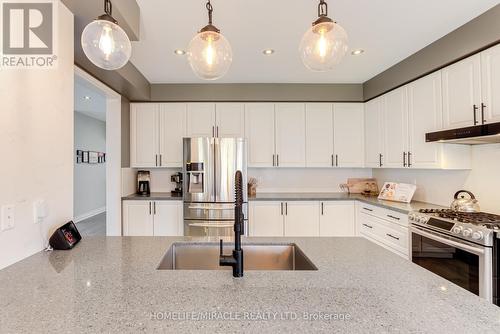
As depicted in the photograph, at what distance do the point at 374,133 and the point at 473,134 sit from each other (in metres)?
1.52

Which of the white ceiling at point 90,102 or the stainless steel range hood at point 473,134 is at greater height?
the white ceiling at point 90,102

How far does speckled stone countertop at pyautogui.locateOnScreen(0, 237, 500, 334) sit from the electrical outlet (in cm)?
18

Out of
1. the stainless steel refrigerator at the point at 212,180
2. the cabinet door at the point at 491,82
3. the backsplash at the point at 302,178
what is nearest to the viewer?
the cabinet door at the point at 491,82

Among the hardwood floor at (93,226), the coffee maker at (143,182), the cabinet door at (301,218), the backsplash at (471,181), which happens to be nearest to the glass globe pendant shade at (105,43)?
the cabinet door at (301,218)

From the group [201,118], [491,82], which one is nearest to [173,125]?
[201,118]

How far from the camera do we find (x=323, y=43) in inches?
47.9

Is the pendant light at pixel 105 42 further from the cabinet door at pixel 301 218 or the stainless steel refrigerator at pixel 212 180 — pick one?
the cabinet door at pixel 301 218

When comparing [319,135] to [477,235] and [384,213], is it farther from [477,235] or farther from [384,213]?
[477,235]

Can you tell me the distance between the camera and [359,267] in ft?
3.68

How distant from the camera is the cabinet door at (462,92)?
2.09 m

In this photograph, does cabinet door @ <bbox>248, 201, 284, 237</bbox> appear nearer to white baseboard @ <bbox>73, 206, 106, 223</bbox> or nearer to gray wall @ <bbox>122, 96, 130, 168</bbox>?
gray wall @ <bbox>122, 96, 130, 168</bbox>

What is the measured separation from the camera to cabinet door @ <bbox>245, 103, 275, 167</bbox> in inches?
144

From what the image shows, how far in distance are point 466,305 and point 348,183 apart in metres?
3.31

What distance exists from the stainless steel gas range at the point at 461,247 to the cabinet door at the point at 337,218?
1.02 m
